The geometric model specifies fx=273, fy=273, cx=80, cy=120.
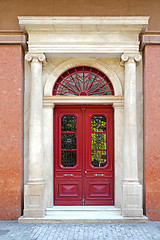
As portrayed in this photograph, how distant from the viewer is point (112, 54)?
25.1 feet

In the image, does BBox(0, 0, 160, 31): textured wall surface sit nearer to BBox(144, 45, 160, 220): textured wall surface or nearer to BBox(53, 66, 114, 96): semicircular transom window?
BBox(144, 45, 160, 220): textured wall surface

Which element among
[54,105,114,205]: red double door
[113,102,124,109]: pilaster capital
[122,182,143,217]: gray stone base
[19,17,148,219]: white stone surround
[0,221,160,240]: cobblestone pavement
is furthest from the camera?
[54,105,114,205]: red double door

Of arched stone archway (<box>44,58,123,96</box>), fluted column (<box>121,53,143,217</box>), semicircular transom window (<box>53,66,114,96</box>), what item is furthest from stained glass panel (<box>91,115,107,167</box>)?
arched stone archway (<box>44,58,123,96</box>)

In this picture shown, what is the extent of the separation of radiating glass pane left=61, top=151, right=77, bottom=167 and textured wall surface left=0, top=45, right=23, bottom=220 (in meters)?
1.26

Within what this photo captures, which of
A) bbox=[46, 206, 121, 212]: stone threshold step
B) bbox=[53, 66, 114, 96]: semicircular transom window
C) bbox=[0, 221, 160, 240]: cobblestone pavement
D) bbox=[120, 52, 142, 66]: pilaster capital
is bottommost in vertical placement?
bbox=[0, 221, 160, 240]: cobblestone pavement

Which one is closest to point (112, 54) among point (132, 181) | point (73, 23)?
point (73, 23)

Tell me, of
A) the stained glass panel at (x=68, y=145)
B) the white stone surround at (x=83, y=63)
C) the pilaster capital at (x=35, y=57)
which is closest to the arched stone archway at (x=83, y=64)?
the white stone surround at (x=83, y=63)

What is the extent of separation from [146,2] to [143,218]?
5876 millimetres

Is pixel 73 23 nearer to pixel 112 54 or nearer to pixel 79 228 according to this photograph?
pixel 112 54

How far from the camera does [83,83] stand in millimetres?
8023

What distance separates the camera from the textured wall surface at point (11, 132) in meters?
7.31

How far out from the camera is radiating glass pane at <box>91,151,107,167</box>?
26.3 feet

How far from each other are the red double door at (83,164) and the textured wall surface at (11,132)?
1.15 metres

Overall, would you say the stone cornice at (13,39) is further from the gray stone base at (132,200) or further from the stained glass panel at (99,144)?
the gray stone base at (132,200)
